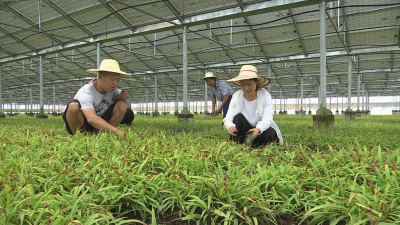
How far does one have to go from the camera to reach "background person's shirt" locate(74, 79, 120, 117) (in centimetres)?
324

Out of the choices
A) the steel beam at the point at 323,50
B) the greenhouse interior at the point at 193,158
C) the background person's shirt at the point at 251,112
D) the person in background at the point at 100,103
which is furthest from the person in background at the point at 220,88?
the steel beam at the point at 323,50

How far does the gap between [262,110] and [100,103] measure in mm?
2315

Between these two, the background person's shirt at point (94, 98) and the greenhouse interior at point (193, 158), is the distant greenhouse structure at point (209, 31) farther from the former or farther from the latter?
the background person's shirt at point (94, 98)

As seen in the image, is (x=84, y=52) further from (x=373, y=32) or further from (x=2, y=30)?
(x=373, y=32)

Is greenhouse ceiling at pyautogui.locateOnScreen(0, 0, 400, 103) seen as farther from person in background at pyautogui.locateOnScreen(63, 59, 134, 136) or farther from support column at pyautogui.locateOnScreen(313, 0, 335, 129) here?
person in background at pyautogui.locateOnScreen(63, 59, 134, 136)

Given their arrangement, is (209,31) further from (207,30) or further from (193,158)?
(193,158)

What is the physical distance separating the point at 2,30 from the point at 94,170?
12.9m

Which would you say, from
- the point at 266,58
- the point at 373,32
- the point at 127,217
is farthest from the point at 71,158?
the point at 266,58

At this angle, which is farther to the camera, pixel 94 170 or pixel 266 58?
pixel 266 58

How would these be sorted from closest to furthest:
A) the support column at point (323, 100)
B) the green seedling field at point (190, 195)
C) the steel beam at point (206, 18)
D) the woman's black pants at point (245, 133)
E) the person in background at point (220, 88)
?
the green seedling field at point (190, 195), the woman's black pants at point (245, 133), the person in background at point (220, 88), the support column at point (323, 100), the steel beam at point (206, 18)

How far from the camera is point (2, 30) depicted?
11.0 metres

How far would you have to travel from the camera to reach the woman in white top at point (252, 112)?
3252 mm

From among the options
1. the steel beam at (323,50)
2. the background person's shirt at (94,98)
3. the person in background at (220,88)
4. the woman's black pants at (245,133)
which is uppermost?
the steel beam at (323,50)

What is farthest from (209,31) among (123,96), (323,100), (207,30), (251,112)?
(251,112)
